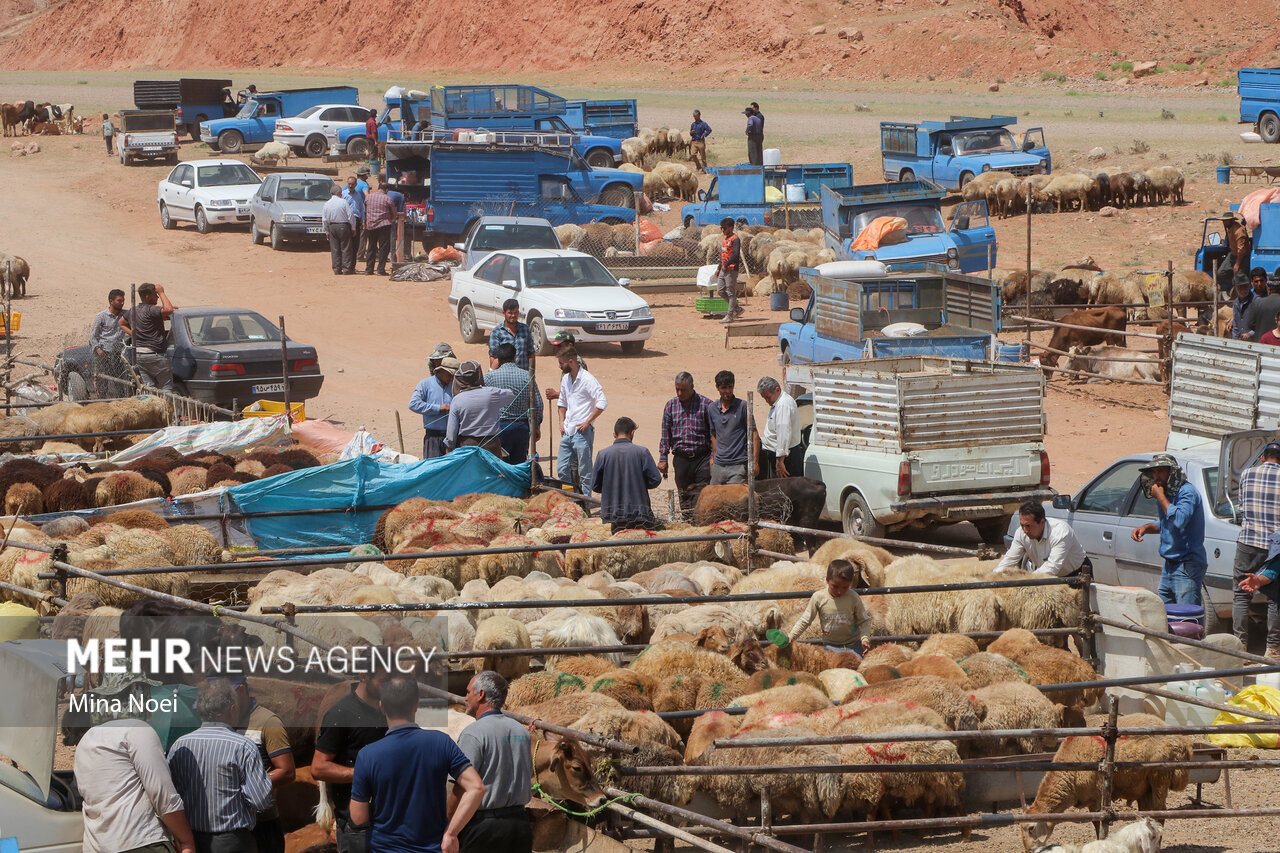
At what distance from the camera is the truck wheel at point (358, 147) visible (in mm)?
42219

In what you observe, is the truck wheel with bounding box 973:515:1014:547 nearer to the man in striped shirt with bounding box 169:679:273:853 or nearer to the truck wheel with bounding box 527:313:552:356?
the man in striped shirt with bounding box 169:679:273:853

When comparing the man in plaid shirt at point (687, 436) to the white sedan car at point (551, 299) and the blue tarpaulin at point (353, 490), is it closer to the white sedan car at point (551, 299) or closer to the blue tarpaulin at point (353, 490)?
the blue tarpaulin at point (353, 490)

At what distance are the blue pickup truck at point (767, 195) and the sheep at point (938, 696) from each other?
75.6ft

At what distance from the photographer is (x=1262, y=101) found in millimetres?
40156

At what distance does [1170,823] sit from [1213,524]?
3749 mm

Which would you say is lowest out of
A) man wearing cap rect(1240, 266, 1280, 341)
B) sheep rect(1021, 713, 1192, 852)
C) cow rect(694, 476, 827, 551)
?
sheep rect(1021, 713, 1192, 852)

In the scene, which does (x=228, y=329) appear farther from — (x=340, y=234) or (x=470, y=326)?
(x=340, y=234)

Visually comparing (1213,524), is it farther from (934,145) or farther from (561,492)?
(934,145)

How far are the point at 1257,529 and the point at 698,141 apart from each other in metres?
32.0

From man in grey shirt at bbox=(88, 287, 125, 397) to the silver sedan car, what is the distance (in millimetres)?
11364

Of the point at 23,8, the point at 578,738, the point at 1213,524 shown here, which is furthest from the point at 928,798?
the point at 23,8

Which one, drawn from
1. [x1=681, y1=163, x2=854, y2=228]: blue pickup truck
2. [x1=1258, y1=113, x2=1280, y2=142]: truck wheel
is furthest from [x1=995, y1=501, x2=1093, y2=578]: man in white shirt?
[x1=1258, y1=113, x2=1280, y2=142]: truck wheel

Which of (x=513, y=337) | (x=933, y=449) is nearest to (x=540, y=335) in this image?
(x=513, y=337)

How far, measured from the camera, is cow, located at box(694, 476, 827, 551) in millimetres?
13266
